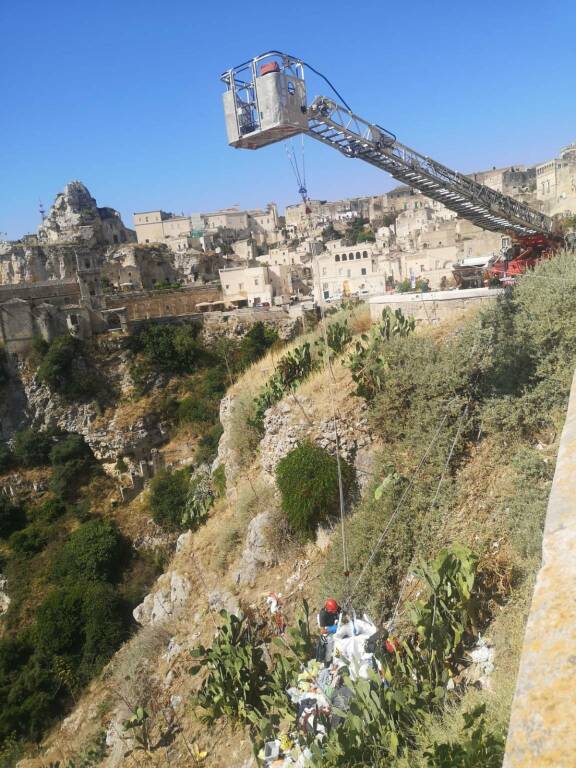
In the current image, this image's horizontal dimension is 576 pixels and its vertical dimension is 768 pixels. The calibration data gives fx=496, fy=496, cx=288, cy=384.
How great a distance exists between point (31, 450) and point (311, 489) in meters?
19.1

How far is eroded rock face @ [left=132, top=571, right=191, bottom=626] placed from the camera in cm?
775

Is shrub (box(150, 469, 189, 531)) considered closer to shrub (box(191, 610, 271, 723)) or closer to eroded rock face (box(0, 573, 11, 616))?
eroded rock face (box(0, 573, 11, 616))

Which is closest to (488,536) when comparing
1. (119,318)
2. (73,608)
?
(73,608)

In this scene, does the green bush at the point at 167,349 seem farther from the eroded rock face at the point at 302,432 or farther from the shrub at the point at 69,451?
the eroded rock face at the point at 302,432

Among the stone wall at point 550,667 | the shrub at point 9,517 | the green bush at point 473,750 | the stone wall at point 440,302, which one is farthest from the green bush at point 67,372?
the stone wall at point 550,667

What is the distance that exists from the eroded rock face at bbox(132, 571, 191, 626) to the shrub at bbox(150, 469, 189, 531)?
8.81 metres

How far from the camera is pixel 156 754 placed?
514 centimetres

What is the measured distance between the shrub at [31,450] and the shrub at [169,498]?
5692 mm

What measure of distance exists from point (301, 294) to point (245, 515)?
28471 millimetres

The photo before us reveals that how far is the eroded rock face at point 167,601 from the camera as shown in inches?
305

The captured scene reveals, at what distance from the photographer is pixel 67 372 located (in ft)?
78.3

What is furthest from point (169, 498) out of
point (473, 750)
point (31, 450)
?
point (473, 750)

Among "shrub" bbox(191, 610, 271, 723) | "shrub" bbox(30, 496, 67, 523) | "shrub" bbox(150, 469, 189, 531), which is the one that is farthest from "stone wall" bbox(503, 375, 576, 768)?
"shrub" bbox(30, 496, 67, 523)

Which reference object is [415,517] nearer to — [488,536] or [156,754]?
[488,536]
